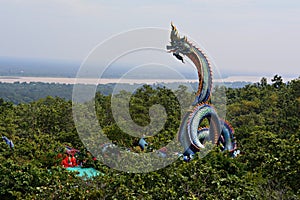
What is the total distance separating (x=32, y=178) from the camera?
28.3ft

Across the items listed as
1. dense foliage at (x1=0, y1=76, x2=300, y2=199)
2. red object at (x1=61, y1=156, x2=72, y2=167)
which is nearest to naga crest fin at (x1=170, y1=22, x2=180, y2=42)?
dense foliage at (x1=0, y1=76, x2=300, y2=199)

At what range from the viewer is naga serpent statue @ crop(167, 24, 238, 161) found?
42.2ft

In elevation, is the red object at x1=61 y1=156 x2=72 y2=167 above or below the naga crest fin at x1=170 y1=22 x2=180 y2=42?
below

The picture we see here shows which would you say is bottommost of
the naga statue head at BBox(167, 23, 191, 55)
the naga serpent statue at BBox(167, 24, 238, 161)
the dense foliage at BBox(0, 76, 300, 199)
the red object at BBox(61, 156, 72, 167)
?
the red object at BBox(61, 156, 72, 167)

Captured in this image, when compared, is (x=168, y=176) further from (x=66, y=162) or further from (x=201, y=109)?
(x=66, y=162)

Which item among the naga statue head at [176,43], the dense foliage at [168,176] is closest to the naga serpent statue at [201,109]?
the naga statue head at [176,43]

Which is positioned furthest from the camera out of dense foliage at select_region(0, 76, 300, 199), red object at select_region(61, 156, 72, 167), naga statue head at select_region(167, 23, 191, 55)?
red object at select_region(61, 156, 72, 167)

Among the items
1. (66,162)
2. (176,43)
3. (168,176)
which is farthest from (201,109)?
(168,176)

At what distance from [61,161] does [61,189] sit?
14.9ft

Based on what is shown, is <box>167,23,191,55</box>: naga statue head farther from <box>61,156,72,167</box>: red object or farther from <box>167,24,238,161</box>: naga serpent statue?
<box>61,156,72,167</box>: red object

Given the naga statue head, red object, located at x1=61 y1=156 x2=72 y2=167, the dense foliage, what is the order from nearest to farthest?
the dense foliage < the naga statue head < red object, located at x1=61 y1=156 x2=72 y2=167

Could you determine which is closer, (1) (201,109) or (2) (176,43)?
(2) (176,43)

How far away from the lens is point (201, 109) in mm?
13102

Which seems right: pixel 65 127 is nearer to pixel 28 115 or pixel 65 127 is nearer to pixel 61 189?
pixel 28 115
